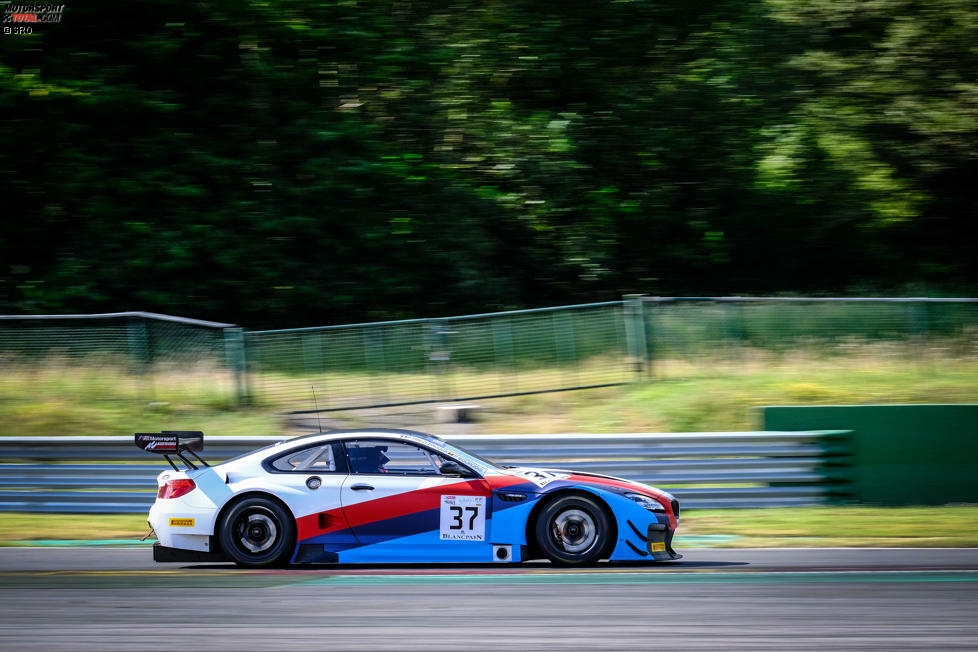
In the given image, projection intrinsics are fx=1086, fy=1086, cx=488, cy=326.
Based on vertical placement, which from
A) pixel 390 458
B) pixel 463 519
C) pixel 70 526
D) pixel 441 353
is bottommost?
pixel 70 526

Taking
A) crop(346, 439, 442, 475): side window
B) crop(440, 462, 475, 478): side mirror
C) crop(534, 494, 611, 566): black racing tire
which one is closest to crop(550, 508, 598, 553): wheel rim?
crop(534, 494, 611, 566): black racing tire

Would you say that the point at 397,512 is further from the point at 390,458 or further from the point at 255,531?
the point at 255,531

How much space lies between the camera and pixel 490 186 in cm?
2416

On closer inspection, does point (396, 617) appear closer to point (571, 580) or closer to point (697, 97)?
point (571, 580)

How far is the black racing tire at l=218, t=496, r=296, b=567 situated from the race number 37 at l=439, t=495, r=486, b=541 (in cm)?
131

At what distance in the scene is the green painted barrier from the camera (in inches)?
500

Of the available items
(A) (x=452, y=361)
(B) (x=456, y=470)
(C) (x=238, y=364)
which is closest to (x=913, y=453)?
(B) (x=456, y=470)

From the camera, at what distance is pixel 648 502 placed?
9164mm

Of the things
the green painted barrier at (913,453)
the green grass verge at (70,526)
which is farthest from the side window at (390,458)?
the green painted barrier at (913,453)

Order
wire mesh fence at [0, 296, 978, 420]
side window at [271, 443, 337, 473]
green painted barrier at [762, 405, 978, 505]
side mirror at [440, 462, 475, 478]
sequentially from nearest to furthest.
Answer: side mirror at [440, 462, 475, 478] < side window at [271, 443, 337, 473] < green painted barrier at [762, 405, 978, 505] < wire mesh fence at [0, 296, 978, 420]

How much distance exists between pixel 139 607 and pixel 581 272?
18223 millimetres

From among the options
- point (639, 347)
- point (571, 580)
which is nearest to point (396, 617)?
point (571, 580)

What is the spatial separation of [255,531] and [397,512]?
1.26 metres

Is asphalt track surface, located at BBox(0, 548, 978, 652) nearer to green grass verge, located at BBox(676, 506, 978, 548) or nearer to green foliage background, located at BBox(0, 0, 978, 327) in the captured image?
green grass verge, located at BBox(676, 506, 978, 548)
